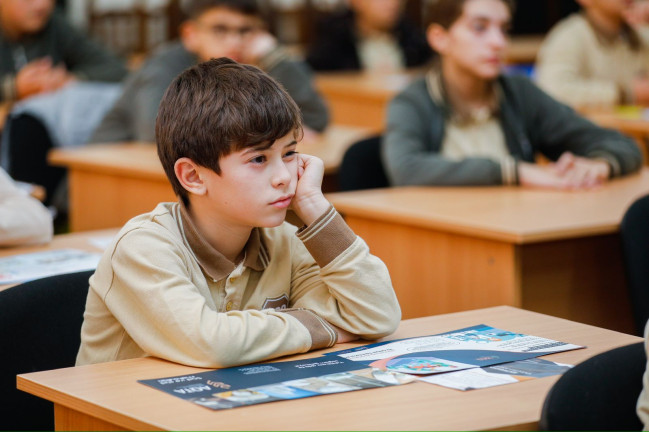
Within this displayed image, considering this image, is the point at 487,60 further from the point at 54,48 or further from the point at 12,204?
the point at 54,48

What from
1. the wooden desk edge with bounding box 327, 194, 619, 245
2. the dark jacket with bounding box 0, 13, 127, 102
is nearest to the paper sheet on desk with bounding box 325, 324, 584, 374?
the wooden desk edge with bounding box 327, 194, 619, 245

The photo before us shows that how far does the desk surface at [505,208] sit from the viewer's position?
253 cm

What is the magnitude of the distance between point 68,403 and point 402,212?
1463 millimetres

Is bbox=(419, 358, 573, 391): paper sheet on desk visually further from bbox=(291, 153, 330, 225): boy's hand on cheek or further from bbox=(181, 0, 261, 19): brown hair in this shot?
bbox=(181, 0, 261, 19): brown hair

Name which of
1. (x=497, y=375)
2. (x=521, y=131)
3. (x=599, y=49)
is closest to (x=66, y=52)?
(x=599, y=49)

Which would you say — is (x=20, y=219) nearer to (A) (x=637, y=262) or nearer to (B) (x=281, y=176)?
(B) (x=281, y=176)

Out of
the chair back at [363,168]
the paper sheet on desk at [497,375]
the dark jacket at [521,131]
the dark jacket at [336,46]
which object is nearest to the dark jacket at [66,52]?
the dark jacket at [336,46]

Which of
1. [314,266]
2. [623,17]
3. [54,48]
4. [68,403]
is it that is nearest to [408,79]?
[623,17]

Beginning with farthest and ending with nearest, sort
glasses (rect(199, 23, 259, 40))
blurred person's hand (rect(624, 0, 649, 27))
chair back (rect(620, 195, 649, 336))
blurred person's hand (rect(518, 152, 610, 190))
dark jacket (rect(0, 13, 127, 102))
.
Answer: dark jacket (rect(0, 13, 127, 102)), blurred person's hand (rect(624, 0, 649, 27)), glasses (rect(199, 23, 259, 40)), blurred person's hand (rect(518, 152, 610, 190)), chair back (rect(620, 195, 649, 336))

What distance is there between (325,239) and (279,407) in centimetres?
42

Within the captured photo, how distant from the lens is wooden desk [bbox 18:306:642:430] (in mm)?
1309

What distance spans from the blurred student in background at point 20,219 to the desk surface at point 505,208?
82cm

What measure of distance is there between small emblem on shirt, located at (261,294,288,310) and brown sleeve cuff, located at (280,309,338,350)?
69 mm

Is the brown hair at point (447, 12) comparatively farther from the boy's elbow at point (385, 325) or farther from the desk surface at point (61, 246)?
the boy's elbow at point (385, 325)
